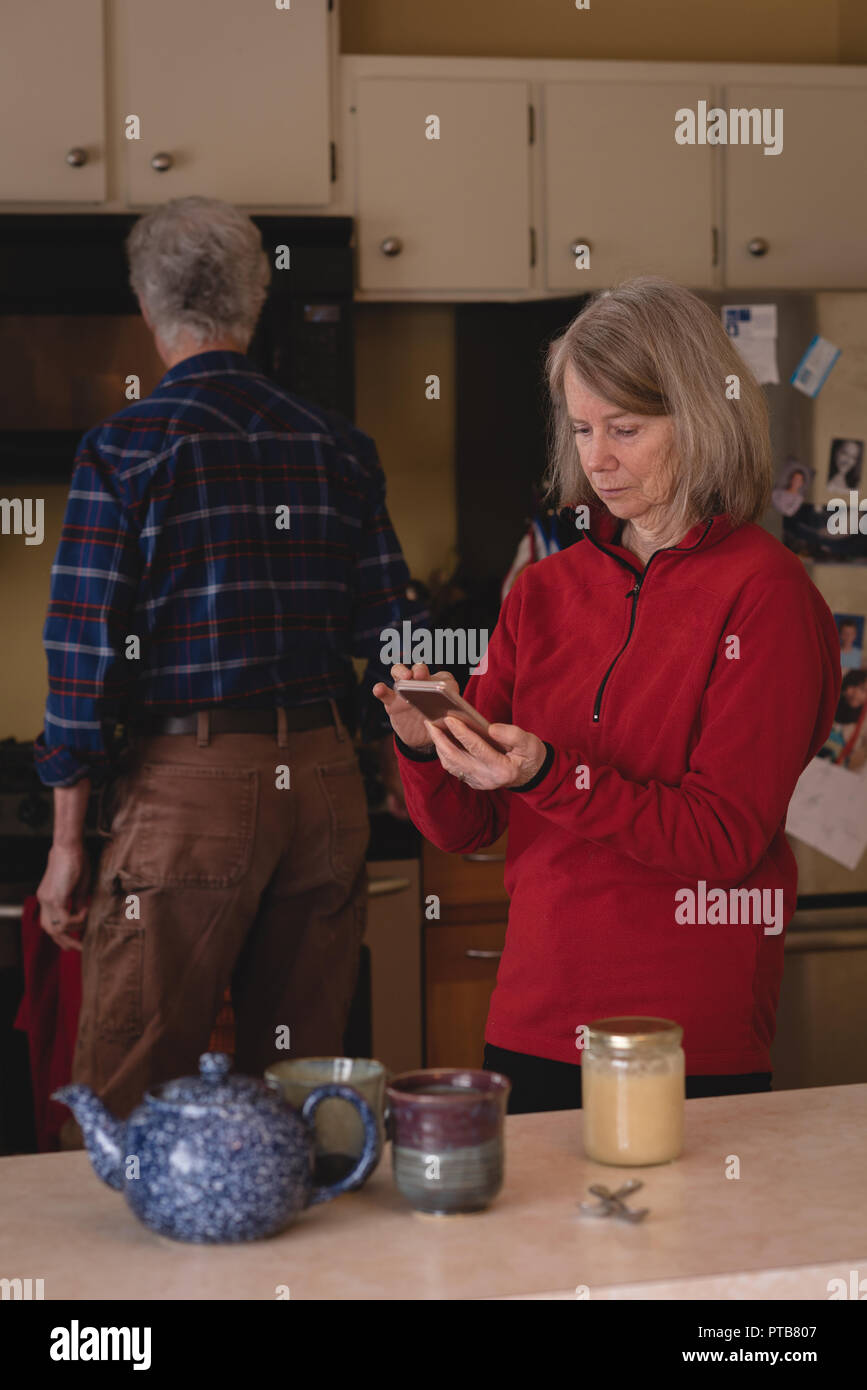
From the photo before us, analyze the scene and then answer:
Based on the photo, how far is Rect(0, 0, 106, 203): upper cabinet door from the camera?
269 centimetres

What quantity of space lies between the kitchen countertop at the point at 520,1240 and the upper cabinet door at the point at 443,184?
6.98 feet

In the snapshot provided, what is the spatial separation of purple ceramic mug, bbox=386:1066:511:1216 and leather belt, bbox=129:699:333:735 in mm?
1041

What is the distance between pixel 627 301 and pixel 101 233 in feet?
5.02

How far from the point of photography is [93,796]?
2.72 metres

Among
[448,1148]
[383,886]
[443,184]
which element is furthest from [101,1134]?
[443,184]

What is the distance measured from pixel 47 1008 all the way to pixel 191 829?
0.66 metres

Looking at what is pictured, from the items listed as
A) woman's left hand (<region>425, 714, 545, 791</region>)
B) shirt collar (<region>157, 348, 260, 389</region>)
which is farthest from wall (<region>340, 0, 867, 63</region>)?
woman's left hand (<region>425, 714, 545, 791</region>)

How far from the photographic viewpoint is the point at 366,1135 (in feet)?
3.15

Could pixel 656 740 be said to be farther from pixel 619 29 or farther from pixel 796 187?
pixel 619 29

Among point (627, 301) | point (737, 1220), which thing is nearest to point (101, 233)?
point (627, 301)

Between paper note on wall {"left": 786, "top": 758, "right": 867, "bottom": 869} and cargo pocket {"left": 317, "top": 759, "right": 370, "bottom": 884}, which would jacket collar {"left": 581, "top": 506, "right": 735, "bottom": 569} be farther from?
paper note on wall {"left": 786, "top": 758, "right": 867, "bottom": 869}

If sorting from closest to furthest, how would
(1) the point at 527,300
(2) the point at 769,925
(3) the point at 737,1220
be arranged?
(3) the point at 737,1220, (2) the point at 769,925, (1) the point at 527,300
